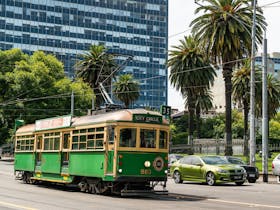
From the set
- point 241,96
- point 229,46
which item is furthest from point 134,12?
point 229,46

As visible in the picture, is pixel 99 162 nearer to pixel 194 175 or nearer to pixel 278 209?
pixel 278 209

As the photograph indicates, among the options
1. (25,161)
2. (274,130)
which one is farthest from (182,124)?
(25,161)

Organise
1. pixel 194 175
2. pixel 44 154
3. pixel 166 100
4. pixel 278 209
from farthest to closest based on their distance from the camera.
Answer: pixel 166 100 → pixel 194 175 → pixel 44 154 → pixel 278 209

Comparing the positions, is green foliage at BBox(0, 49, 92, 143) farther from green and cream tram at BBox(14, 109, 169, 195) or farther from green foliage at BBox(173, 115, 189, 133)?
green foliage at BBox(173, 115, 189, 133)

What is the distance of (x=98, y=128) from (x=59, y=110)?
42.7 meters

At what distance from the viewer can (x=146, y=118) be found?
60.3 ft

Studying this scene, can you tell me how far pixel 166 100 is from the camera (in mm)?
142000

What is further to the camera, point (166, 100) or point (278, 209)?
point (166, 100)

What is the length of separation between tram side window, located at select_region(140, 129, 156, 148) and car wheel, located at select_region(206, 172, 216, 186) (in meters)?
7.12

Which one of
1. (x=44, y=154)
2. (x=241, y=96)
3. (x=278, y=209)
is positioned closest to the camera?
(x=278, y=209)

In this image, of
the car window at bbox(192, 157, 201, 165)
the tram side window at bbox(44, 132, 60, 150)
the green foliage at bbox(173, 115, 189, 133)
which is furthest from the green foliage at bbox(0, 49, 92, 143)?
the green foliage at bbox(173, 115, 189, 133)

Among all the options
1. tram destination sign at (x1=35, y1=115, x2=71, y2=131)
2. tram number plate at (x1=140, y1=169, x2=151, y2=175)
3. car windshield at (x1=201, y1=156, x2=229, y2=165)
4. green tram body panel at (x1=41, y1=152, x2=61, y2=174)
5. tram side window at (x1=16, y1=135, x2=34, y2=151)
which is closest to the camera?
tram number plate at (x1=140, y1=169, x2=151, y2=175)

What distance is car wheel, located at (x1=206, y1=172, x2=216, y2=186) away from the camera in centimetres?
2461

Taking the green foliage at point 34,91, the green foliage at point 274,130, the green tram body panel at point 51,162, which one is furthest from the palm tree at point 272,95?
the green tram body panel at point 51,162
